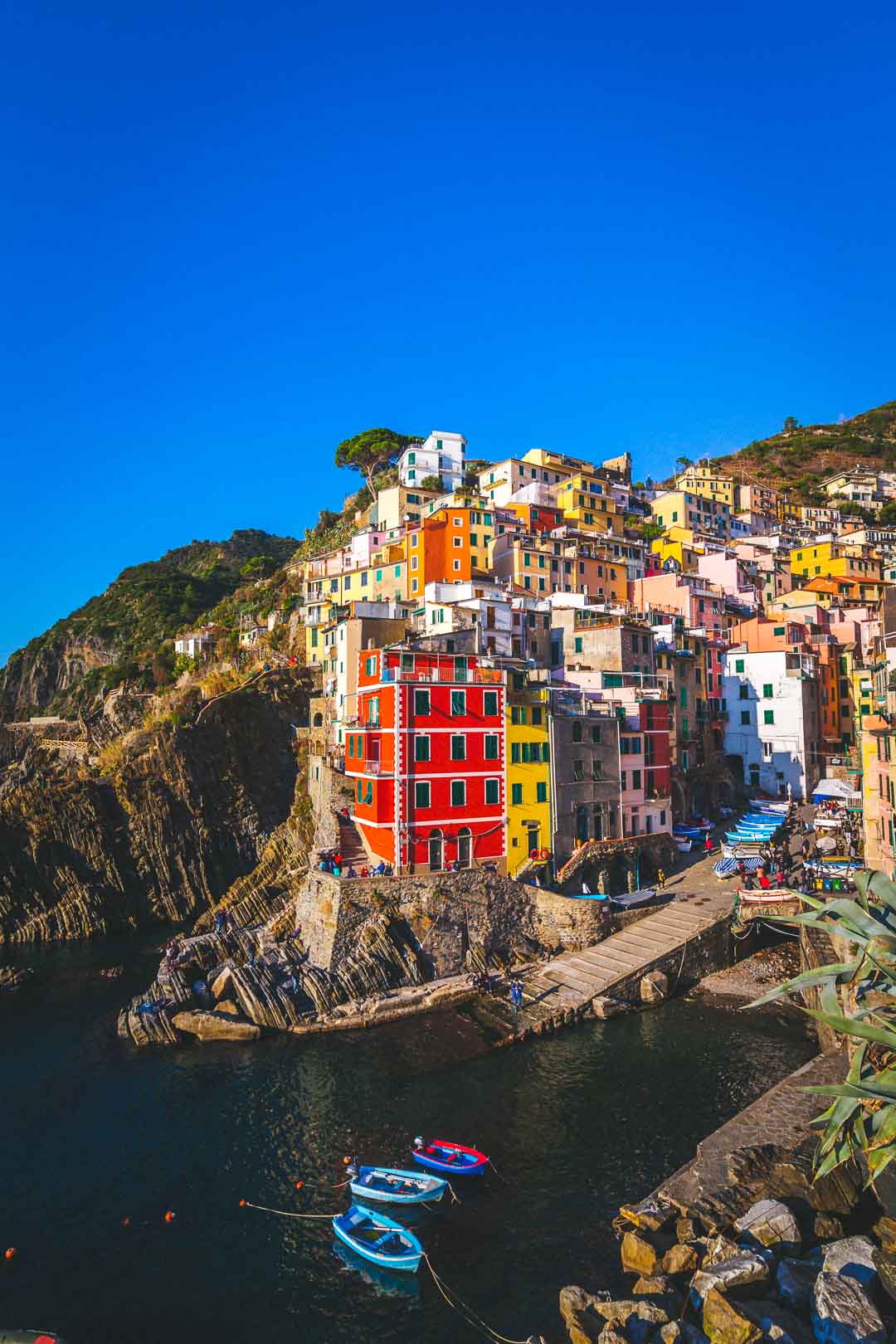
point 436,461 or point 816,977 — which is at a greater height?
point 436,461

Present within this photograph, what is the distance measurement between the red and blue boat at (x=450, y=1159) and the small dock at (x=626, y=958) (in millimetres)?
12771

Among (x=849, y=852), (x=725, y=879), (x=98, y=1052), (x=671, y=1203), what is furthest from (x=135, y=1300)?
(x=849, y=852)

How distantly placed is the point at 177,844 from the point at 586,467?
76.4 m

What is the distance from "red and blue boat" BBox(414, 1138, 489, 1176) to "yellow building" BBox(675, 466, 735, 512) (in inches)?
4649

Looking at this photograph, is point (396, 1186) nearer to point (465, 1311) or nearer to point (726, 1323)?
point (465, 1311)

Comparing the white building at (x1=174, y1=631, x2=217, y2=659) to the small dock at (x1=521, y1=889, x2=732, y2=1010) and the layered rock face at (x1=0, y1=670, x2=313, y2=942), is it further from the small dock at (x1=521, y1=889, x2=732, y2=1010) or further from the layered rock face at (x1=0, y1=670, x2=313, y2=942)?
the small dock at (x1=521, y1=889, x2=732, y2=1010)

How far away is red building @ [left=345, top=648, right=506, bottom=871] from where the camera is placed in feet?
146

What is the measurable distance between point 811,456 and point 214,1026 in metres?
184

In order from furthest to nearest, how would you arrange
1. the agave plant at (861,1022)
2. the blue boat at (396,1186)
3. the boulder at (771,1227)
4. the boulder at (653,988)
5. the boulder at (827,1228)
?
the boulder at (653,988)
the blue boat at (396,1186)
the boulder at (827,1228)
the boulder at (771,1227)
the agave plant at (861,1022)

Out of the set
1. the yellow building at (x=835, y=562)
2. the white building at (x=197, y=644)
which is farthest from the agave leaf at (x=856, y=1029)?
the yellow building at (x=835, y=562)

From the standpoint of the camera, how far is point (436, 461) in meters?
106

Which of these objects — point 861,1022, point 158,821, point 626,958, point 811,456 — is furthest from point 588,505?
point 811,456

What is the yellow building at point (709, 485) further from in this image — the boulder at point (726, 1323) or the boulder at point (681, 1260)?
the boulder at point (726, 1323)

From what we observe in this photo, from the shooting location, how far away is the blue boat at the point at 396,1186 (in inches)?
982
